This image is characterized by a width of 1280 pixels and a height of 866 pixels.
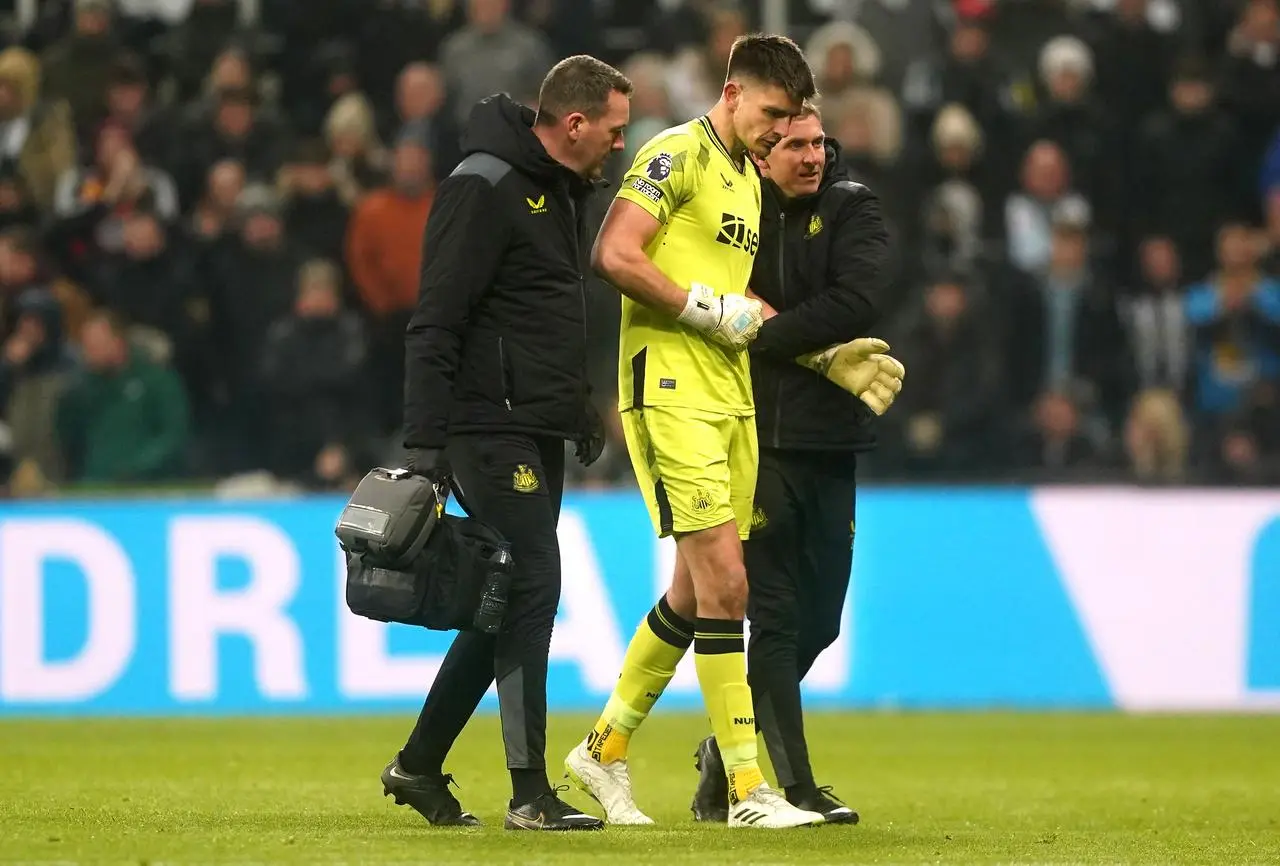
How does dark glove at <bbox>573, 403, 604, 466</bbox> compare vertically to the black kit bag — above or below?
above

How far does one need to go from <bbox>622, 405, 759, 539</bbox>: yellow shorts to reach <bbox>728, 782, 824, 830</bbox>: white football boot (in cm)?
92

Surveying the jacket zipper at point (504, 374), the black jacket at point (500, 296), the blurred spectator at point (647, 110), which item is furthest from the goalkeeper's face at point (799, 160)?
the blurred spectator at point (647, 110)

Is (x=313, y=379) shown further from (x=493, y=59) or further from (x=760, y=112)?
(x=760, y=112)

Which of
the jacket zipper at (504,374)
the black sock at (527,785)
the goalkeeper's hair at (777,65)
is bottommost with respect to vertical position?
the black sock at (527,785)

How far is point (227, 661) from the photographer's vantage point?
12.9 metres

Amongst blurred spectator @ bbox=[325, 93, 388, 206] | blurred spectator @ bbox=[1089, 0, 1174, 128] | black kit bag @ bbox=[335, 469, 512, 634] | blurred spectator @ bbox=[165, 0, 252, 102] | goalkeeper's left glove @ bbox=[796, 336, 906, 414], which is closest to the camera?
black kit bag @ bbox=[335, 469, 512, 634]

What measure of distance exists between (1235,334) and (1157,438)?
1.05 metres

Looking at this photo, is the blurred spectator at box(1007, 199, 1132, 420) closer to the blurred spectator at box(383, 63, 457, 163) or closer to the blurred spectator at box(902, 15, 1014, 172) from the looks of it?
the blurred spectator at box(902, 15, 1014, 172)

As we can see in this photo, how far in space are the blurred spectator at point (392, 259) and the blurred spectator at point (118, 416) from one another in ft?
4.58

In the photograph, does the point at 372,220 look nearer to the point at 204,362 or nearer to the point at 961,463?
the point at 204,362

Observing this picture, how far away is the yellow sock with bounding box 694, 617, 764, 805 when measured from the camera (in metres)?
7.25

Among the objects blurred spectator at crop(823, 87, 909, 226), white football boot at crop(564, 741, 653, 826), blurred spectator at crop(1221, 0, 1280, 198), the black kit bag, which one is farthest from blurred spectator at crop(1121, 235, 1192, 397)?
the black kit bag

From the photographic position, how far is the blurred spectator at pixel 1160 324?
15000 mm

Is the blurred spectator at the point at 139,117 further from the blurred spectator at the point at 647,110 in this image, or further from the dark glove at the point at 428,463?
the dark glove at the point at 428,463
